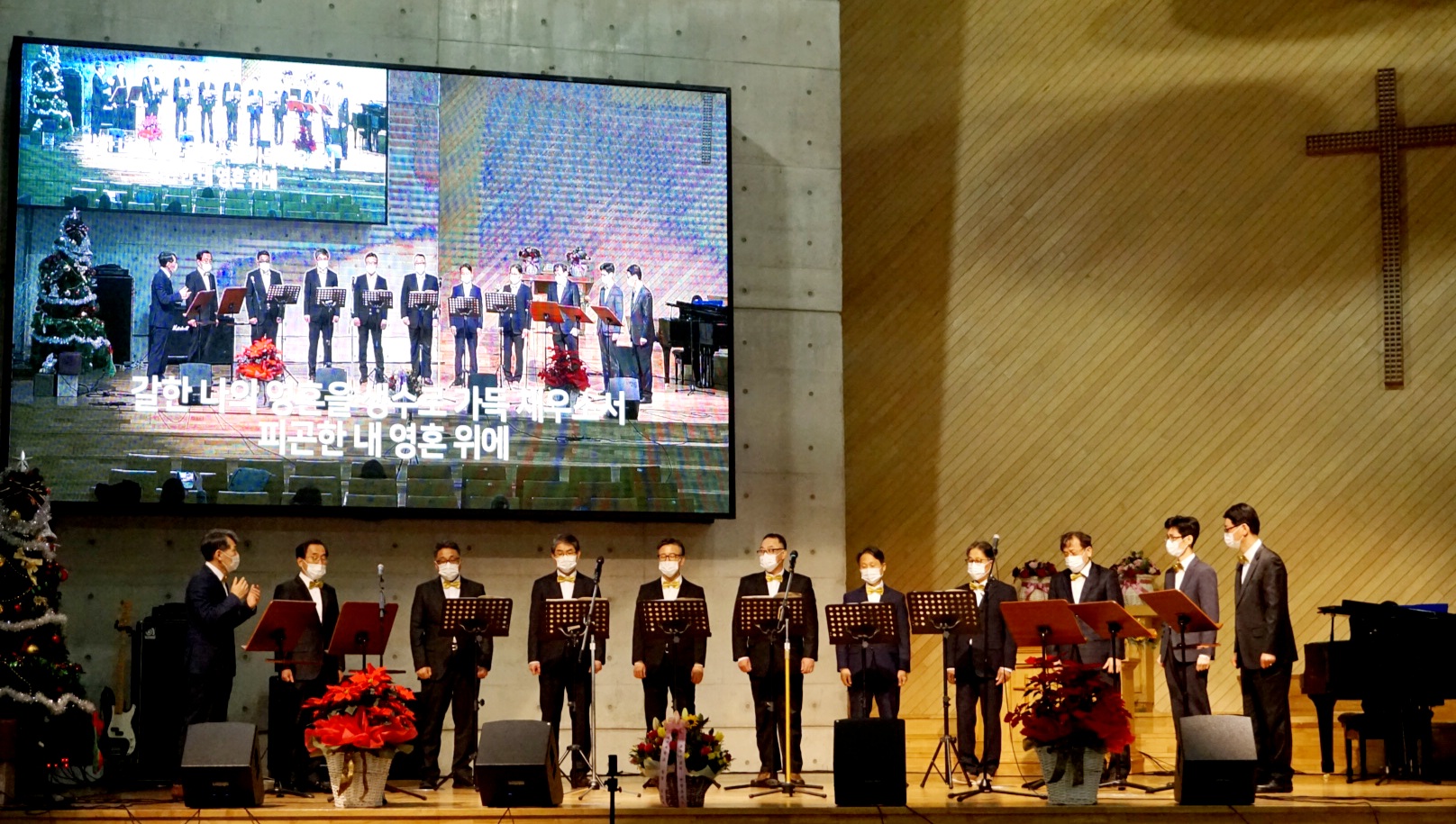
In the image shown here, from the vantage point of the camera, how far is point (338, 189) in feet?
32.3

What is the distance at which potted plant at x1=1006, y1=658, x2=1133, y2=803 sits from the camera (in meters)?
7.49

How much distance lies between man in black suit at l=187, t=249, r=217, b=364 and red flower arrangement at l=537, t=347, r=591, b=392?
6.63 feet

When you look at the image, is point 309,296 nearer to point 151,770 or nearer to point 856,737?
point 151,770

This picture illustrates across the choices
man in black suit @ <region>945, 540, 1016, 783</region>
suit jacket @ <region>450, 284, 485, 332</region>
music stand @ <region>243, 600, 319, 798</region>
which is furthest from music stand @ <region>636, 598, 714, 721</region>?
suit jacket @ <region>450, 284, 485, 332</region>

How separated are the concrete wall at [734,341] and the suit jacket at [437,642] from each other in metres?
1.13

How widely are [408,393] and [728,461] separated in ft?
6.85

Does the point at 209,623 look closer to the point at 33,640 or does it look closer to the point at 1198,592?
the point at 33,640

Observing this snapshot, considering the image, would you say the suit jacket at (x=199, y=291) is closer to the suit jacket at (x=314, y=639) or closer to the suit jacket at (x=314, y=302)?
the suit jacket at (x=314, y=302)

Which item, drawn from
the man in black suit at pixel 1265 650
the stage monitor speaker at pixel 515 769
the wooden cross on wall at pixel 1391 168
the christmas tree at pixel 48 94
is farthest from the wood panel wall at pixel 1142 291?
the christmas tree at pixel 48 94

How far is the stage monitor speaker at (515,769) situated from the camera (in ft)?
23.9

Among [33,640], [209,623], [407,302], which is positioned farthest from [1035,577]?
[33,640]

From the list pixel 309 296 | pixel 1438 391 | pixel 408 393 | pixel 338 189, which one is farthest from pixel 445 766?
pixel 1438 391

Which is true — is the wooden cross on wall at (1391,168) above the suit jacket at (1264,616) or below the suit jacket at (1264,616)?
above

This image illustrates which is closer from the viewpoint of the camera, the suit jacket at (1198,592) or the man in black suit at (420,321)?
the suit jacket at (1198,592)
